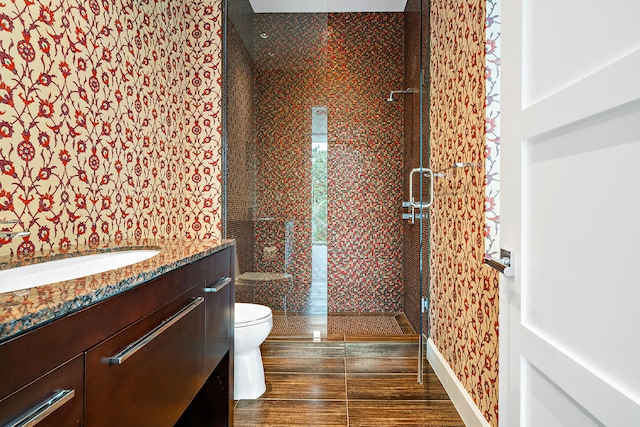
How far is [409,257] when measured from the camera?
331cm

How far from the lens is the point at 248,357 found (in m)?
2.22

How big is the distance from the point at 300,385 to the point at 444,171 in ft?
5.03

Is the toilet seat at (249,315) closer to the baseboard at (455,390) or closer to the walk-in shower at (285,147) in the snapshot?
the walk-in shower at (285,147)

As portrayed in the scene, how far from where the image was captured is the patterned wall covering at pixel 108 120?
4.17 ft

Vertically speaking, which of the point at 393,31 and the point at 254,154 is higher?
the point at 393,31

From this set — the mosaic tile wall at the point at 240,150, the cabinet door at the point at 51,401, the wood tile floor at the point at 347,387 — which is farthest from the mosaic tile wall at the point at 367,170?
the cabinet door at the point at 51,401

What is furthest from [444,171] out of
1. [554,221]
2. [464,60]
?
[554,221]

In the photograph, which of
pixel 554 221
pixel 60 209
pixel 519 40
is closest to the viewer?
pixel 554 221

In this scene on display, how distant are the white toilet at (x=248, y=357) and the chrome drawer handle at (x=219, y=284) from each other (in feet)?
1.90

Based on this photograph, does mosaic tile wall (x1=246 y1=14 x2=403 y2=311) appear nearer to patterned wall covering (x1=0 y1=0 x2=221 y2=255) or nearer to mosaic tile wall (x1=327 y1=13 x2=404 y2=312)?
mosaic tile wall (x1=327 y1=13 x2=404 y2=312)

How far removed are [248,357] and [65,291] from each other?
5.37 feet

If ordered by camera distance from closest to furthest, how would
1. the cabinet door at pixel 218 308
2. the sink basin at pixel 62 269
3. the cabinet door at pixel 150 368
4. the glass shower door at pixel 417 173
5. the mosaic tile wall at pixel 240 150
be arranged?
the cabinet door at pixel 150 368, the sink basin at pixel 62 269, the cabinet door at pixel 218 308, the glass shower door at pixel 417 173, the mosaic tile wall at pixel 240 150

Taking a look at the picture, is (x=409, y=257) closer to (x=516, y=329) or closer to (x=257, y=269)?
(x=257, y=269)

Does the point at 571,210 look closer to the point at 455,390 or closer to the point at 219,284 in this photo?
the point at 219,284
